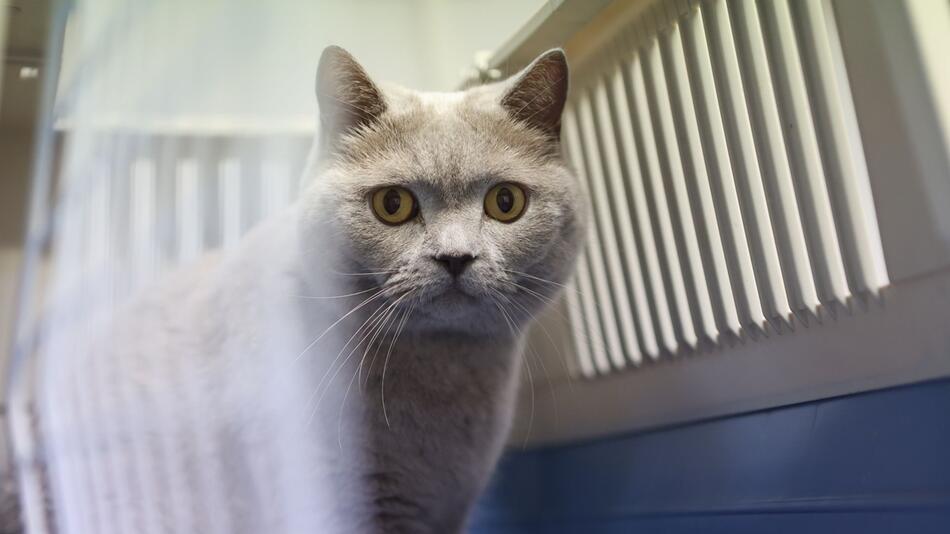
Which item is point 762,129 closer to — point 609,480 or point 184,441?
point 609,480

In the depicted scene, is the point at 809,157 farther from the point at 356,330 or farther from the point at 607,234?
the point at 356,330

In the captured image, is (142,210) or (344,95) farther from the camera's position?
(344,95)

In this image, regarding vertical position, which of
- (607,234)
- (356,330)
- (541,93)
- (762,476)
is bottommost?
(762,476)

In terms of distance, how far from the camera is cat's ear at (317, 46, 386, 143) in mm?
814

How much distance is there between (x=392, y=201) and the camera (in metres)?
0.85

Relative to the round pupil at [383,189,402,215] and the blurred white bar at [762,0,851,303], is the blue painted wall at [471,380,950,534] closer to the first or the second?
the blurred white bar at [762,0,851,303]

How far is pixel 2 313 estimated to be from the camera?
0.62m

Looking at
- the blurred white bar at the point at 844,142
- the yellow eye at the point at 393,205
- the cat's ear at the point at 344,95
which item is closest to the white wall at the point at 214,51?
the cat's ear at the point at 344,95

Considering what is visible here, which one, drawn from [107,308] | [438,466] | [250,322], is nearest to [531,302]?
[438,466]

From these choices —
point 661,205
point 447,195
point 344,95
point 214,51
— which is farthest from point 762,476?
point 214,51

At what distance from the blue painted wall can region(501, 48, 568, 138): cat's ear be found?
447 mm

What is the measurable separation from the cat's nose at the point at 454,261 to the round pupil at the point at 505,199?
0.34ft

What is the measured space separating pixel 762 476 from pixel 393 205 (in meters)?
0.54

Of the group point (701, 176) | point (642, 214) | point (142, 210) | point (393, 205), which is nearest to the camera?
point (142, 210)
